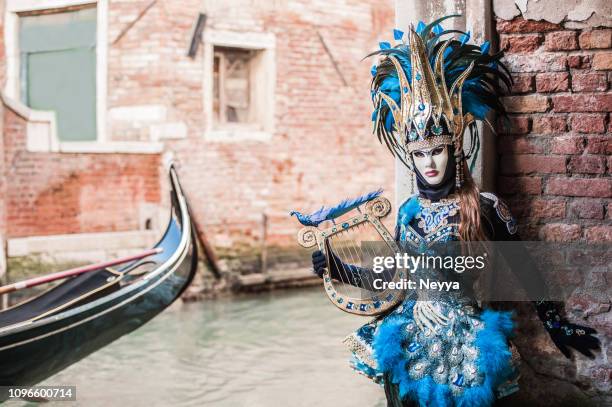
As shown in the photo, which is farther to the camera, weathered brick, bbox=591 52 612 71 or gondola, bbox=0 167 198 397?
gondola, bbox=0 167 198 397

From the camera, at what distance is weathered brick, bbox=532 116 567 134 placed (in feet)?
8.47

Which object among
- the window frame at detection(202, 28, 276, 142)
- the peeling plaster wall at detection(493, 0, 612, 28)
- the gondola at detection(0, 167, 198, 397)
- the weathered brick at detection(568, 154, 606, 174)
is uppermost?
the window frame at detection(202, 28, 276, 142)

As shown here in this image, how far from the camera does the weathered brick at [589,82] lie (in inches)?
101

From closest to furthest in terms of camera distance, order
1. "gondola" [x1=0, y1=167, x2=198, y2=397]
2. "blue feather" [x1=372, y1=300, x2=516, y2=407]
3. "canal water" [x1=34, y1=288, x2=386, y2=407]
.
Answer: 1. "blue feather" [x1=372, y1=300, x2=516, y2=407]
2. "gondola" [x1=0, y1=167, x2=198, y2=397]
3. "canal water" [x1=34, y1=288, x2=386, y2=407]

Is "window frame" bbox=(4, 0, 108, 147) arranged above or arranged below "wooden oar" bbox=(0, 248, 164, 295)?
above

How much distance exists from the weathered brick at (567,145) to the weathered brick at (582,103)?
10cm

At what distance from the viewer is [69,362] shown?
13.6 ft

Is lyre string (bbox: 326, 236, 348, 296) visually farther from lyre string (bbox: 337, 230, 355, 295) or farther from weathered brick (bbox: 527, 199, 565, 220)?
weathered brick (bbox: 527, 199, 565, 220)

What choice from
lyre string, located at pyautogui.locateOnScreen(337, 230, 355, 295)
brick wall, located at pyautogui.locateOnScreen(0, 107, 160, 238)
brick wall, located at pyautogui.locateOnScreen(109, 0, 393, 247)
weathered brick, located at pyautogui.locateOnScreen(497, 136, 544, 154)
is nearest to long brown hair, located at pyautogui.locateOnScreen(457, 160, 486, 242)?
lyre string, located at pyautogui.locateOnScreen(337, 230, 355, 295)

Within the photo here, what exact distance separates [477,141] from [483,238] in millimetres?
446

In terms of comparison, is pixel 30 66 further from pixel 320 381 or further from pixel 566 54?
pixel 566 54

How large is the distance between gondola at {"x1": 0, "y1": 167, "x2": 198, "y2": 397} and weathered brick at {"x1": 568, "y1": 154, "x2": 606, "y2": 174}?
2.57 meters

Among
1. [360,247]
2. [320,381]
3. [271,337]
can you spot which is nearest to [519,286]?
[360,247]

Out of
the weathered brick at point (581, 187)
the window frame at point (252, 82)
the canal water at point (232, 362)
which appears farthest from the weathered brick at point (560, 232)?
the window frame at point (252, 82)
